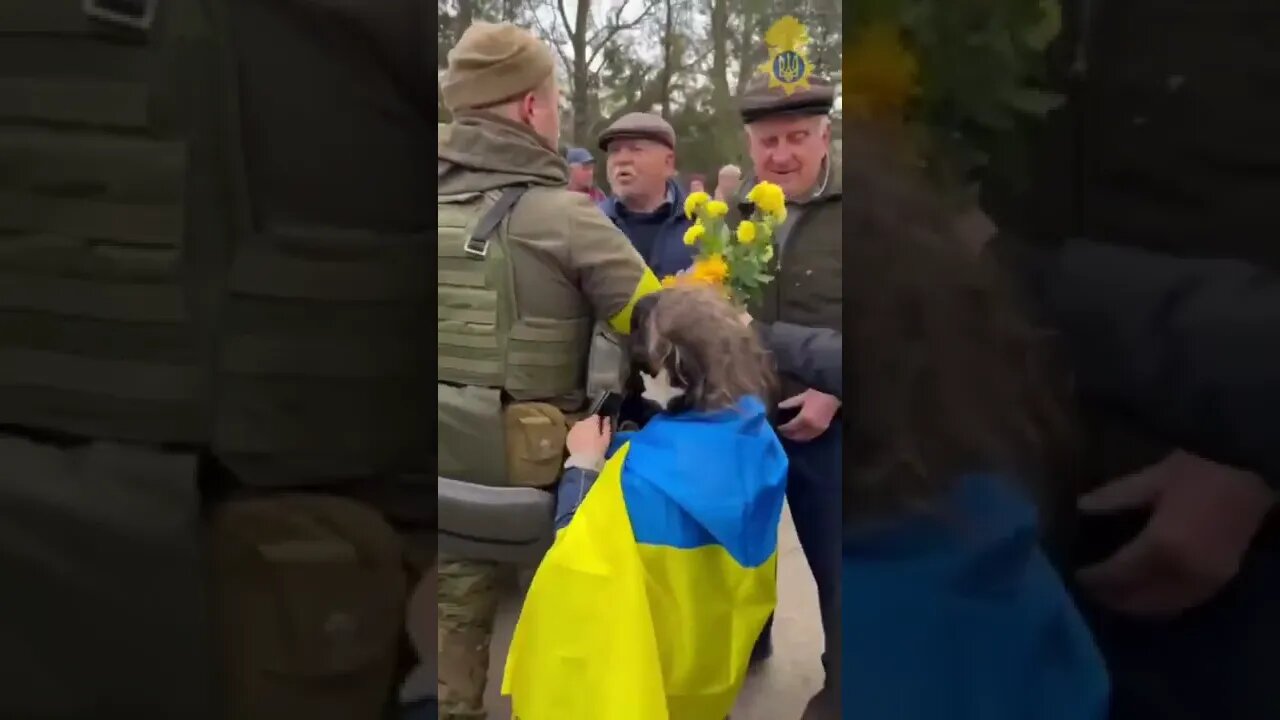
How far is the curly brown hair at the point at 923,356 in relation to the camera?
42.8 inches

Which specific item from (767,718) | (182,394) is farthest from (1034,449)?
(182,394)

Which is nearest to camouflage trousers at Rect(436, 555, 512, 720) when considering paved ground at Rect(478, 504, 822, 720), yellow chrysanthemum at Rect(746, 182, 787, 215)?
paved ground at Rect(478, 504, 822, 720)

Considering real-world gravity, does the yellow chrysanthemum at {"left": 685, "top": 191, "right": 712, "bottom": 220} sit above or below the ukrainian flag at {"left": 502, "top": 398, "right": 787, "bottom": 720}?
above

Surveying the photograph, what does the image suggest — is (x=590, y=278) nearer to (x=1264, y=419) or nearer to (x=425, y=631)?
(x=425, y=631)

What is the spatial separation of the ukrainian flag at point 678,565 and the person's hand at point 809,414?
0.08 feet

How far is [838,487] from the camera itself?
1.11m

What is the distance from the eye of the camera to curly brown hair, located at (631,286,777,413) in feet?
3.62

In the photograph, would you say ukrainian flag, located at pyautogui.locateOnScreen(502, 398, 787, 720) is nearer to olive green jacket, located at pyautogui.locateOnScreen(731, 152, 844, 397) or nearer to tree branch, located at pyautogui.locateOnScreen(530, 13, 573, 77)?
olive green jacket, located at pyautogui.locateOnScreen(731, 152, 844, 397)

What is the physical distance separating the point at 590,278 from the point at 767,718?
1.75ft

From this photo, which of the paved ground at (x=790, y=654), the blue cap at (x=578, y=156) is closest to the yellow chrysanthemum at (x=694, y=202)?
the blue cap at (x=578, y=156)

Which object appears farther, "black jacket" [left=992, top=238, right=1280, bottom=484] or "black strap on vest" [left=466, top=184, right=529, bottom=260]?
"black strap on vest" [left=466, top=184, right=529, bottom=260]

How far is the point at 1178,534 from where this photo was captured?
1072mm

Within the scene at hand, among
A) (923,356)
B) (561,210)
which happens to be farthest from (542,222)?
(923,356)

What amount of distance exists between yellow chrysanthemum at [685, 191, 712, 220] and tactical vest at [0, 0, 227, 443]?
531mm
